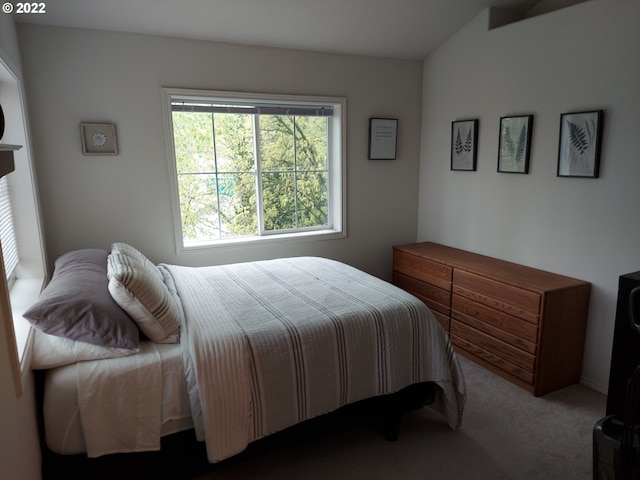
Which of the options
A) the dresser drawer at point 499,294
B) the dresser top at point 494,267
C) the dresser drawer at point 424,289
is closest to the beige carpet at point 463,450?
the dresser drawer at point 499,294

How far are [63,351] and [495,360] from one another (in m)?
2.59

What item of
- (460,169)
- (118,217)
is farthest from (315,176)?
(118,217)

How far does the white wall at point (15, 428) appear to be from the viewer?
1.14m

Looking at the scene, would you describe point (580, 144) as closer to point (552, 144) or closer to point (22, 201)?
point (552, 144)

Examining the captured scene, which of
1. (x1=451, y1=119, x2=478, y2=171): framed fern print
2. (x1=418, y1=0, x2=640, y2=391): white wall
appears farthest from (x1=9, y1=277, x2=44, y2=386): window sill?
(x1=451, y1=119, x2=478, y2=171): framed fern print

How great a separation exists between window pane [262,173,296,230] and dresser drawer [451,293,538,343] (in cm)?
158

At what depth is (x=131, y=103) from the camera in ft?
9.49

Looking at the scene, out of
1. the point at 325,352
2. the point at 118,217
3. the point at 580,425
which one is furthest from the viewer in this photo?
the point at 118,217

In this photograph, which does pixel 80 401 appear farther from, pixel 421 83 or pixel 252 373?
pixel 421 83

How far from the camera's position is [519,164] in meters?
3.02

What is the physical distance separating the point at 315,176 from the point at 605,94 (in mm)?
2217

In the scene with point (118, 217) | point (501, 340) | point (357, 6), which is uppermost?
point (357, 6)

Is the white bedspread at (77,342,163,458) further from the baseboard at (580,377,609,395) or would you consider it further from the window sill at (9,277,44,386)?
the baseboard at (580,377,609,395)

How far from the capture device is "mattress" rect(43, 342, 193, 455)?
159 centimetres
